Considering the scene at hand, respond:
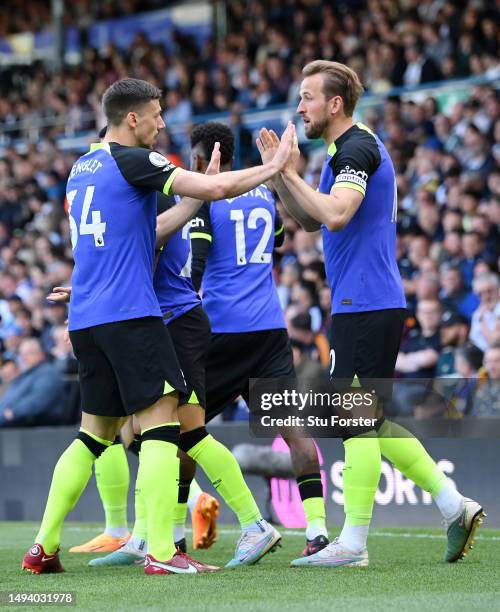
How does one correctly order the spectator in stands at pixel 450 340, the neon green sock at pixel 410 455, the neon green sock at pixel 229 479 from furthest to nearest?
the spectator in stands at pixel 450 340 → the neon green sock at pixel 229 479 → the neon green sock at pixel 410 455

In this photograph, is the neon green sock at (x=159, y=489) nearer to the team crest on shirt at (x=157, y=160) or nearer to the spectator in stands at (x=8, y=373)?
the team crest on shirt at (x=157, y=160)

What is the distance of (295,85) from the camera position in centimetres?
1612

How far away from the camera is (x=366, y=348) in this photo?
588 centimetres

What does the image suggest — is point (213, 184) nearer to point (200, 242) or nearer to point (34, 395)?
point (200, 242)

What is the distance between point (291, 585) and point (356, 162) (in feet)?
6.53

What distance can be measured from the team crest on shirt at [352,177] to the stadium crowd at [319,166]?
357 cm

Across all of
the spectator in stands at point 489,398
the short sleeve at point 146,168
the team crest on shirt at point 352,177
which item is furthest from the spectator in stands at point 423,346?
the short sleeve at point 146,168

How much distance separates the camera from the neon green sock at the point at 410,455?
239 inches

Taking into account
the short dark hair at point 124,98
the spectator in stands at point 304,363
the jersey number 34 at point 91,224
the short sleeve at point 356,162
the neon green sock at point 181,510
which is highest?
the short dark hair at point 124,98

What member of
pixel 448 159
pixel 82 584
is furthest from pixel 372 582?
pixel 448 159

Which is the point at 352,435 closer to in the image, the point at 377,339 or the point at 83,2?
the point at 377,339

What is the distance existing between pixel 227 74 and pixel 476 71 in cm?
490

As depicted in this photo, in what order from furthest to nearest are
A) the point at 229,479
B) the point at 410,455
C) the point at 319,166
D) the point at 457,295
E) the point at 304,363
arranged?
the point at 319,166
the point at 457,295
the point at 304,363
the point at 229,479
the point at 410,455

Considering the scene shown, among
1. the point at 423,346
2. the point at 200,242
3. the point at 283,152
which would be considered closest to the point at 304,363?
the point at 423,346
